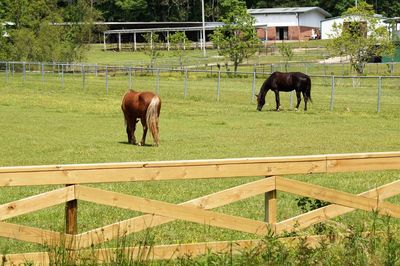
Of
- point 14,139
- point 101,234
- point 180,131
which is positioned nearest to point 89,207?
point 101,234

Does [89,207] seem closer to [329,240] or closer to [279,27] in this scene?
[329,240]

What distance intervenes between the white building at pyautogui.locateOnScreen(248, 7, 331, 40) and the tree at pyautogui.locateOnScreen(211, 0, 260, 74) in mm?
34782

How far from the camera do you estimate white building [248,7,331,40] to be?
10662cm

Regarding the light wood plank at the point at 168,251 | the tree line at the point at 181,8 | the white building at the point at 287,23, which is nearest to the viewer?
the light wood plank at the point at 168,251

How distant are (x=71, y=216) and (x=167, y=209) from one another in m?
0.78

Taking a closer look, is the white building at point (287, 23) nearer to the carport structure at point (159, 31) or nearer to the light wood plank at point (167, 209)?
the carport structure at point (159, 31)

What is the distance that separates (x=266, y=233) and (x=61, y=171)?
1.90 metres

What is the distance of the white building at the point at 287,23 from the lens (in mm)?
106625

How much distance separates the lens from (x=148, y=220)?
262 inches

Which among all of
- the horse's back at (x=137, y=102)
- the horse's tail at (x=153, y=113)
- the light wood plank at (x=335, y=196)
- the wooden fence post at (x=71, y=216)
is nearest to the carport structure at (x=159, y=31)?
the horse's back at (x=137, y=102)

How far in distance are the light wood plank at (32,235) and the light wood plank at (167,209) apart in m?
0.42

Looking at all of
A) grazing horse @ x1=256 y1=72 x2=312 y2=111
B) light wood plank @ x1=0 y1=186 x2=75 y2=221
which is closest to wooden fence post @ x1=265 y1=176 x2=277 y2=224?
light wood plank @ x1=0 y1=186 x2=75 y2=221

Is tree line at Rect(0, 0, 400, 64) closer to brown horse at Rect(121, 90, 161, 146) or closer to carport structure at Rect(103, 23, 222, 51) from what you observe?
carport structure at Rect(103, 23, 222, 51)

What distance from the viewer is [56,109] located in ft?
109
